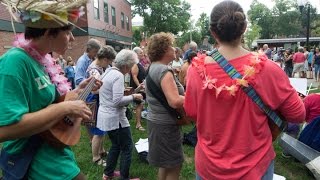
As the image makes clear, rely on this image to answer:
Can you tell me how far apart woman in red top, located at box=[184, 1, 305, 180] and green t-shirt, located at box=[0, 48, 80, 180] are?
0.93m

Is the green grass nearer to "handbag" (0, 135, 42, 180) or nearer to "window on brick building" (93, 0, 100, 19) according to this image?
"handbag" (0, 135, 42, 180)

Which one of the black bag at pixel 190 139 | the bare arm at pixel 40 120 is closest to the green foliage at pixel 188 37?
the black bag at pixel 190 139

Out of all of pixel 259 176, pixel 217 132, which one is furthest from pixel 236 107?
pixel 259 176

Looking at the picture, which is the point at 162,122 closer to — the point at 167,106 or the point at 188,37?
the point at 167,106

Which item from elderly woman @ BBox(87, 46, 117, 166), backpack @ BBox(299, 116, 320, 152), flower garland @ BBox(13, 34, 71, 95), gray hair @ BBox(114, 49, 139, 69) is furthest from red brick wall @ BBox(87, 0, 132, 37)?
flower garland @ BBox(13, 34, 71, 95)

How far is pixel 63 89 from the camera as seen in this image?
2.25 metres

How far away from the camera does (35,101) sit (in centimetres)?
181

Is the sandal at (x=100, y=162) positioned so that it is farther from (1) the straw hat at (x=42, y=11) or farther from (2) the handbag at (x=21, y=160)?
(1) the straw hat at (x=42, y=11)

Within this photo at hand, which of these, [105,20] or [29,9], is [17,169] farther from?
[105,20]

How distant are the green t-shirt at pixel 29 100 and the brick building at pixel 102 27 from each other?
1406 cm

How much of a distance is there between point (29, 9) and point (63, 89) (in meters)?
0.65

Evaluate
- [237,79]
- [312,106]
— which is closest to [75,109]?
[237,79]

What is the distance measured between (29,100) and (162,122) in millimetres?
1819

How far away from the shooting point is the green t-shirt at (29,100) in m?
1.64
